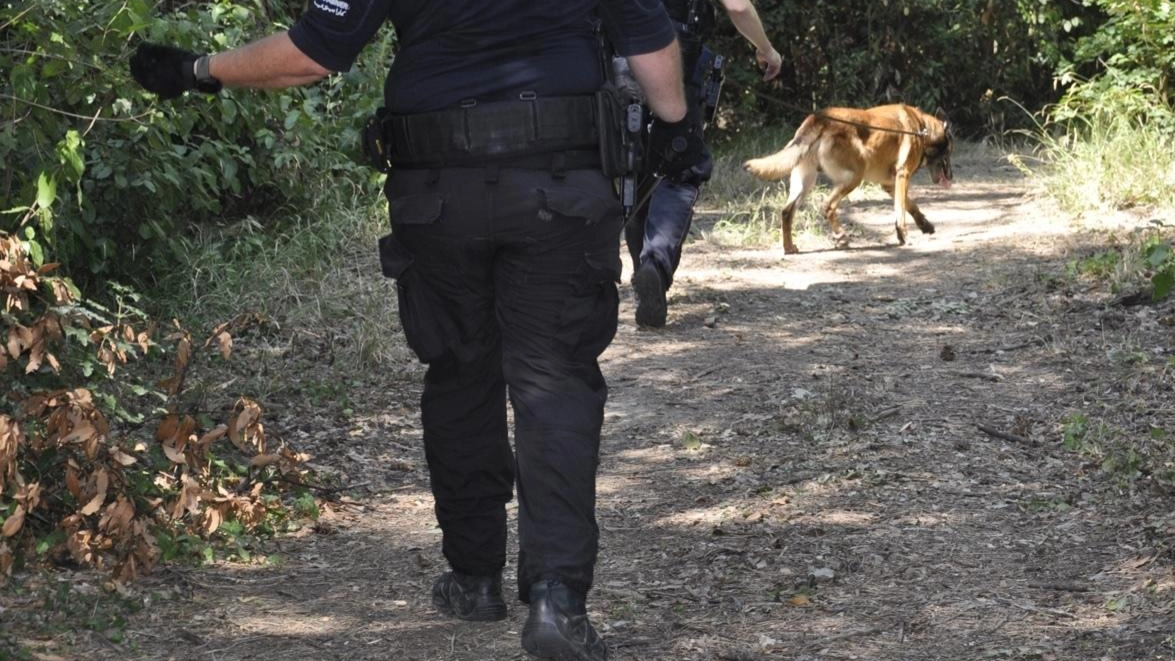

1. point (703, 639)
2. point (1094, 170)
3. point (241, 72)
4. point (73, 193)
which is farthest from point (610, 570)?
point (1094, 170)

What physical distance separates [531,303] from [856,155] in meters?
6.02

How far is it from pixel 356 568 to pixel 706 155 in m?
3.24

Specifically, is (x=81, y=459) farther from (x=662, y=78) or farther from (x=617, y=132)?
(x=662, y=78)

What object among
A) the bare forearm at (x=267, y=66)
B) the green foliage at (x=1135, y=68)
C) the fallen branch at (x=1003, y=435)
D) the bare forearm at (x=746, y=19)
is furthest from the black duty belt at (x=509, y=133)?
the green foliage at (x=1135, y=68)

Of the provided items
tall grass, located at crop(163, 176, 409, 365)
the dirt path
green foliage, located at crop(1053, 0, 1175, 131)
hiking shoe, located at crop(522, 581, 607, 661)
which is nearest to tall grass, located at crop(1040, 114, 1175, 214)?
green foliage, located at crop(1053, 0, 1175, 131)

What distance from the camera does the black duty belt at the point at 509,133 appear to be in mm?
3285

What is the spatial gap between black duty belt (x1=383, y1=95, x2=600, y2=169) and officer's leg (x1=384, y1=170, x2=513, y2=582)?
2.4 inches

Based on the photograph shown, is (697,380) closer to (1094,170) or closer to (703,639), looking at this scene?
(703,639)

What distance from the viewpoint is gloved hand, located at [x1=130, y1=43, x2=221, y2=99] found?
340 centimetres

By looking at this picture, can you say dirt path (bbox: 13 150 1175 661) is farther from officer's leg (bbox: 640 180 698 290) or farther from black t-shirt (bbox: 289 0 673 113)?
black t-shirt (bbox: 289 0 673 113)

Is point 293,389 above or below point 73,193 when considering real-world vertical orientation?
below

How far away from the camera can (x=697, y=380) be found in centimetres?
632

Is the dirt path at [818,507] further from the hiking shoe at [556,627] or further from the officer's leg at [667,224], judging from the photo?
the officer's leg at [667,224]

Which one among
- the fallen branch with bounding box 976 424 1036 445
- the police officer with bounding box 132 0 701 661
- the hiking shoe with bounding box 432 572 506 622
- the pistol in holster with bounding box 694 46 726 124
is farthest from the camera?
the pistol in holster with bounding box 694 46 726 124
